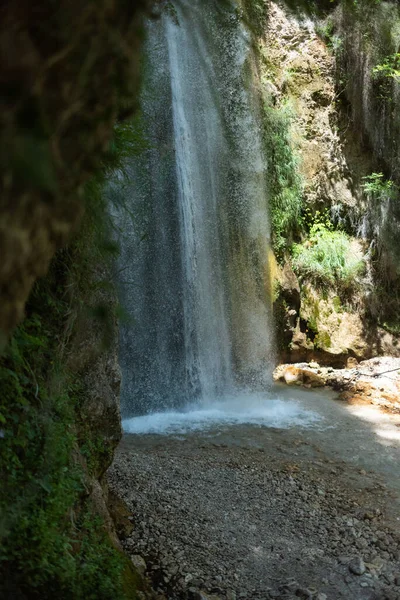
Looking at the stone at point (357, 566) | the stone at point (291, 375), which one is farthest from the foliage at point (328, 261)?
the stone at point (357, 566)

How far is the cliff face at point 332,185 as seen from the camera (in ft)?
28.8

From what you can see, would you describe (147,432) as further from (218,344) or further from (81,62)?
(81,62)

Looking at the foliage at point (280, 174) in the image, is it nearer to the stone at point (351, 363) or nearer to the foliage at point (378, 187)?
the foliage at point (378, 187)

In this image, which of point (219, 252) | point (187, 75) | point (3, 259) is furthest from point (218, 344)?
point (3, 259)

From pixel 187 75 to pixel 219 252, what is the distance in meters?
2.57

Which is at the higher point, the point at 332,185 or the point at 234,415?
the point at 332,185

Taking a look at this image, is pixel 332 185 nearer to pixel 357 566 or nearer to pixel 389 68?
pixel 389 68

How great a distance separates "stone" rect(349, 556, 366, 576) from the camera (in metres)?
3.10

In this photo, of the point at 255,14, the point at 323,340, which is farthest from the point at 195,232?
the point at 255,14

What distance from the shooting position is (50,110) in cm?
93

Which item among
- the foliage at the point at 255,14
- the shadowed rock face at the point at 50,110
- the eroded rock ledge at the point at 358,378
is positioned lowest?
the eroded rock ledge at the point at 358,378

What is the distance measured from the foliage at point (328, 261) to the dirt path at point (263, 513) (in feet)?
12.0

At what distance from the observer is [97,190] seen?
254 centimetres

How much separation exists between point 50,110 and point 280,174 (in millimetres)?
8110
